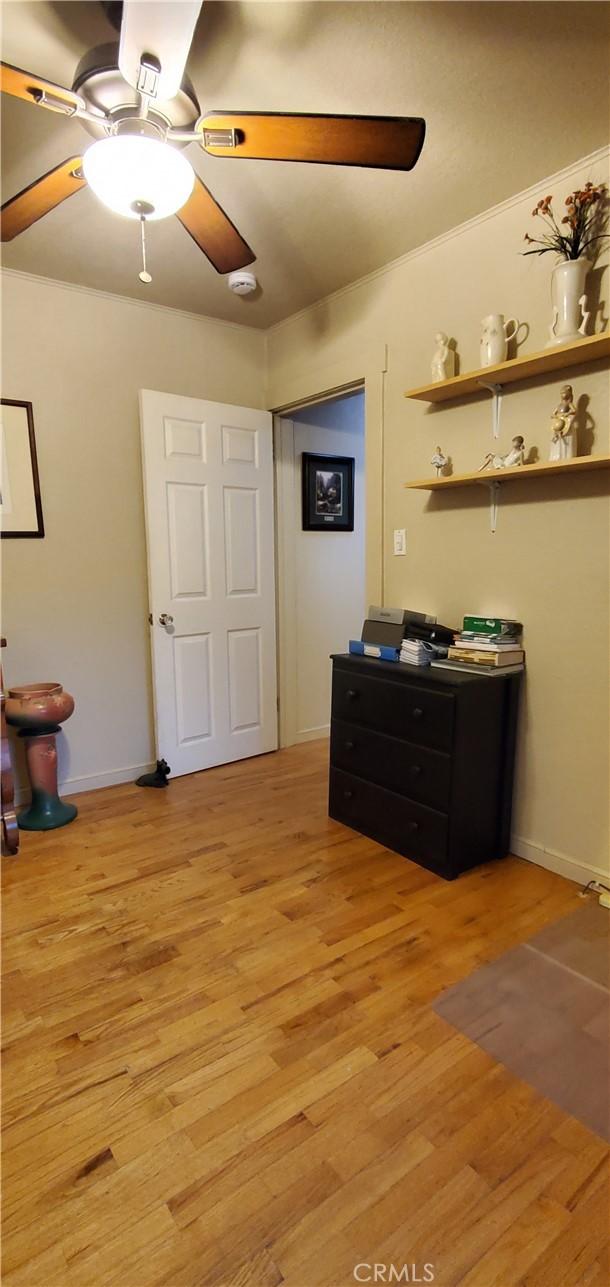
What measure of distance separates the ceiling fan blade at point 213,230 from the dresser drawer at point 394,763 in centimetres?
177

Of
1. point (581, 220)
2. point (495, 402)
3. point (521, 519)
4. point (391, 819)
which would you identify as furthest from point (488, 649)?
point (581, 220)

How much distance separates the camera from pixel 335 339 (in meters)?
2.95

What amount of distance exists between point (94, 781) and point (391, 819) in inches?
63.5

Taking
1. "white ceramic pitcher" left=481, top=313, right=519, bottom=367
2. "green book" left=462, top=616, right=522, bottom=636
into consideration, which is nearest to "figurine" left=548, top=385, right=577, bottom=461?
"white ceramic pitcher" left=481, top=313, right=519, bottom=367

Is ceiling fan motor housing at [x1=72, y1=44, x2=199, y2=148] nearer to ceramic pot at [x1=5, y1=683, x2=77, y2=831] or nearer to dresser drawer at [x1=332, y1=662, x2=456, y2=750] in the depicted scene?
dresser drawer at [x1=332, y1=662, x2=456, y2=750]

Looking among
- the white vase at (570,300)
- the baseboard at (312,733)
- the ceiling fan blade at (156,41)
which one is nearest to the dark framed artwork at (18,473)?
the ceiling fan blade at (156,41)

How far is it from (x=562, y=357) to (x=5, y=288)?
235 cm

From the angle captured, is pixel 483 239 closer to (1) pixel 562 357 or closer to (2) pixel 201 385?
(1) pixel 562 357

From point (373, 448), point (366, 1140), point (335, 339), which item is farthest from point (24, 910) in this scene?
point (335, 339)

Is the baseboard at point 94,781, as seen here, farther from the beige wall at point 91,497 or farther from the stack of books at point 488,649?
the stack of books at point 488,649

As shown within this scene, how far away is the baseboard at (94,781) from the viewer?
9.28 feet

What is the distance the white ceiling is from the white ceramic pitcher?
43 centimetres

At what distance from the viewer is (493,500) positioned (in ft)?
7.53

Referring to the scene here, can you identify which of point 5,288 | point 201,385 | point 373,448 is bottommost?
point 373,448
